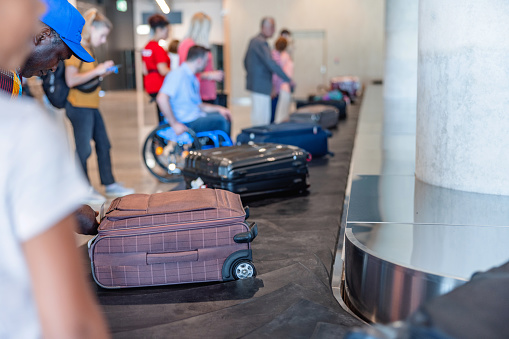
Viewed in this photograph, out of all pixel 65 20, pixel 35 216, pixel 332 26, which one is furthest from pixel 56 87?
pixel 332 26

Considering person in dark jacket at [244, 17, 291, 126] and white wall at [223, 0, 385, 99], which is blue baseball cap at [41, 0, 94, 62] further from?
white wall at [223, 0, 385, 99]

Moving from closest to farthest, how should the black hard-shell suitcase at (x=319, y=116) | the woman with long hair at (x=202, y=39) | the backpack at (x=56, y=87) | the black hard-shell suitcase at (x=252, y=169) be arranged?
1. the black hard-shell suitcase at (x=252, y=169)
2. the backpack at (x=56, y=87)
3. the black hard-shell suitcase at (x=319, y=116)
4. the woman with long hair at (x=202, y=39)

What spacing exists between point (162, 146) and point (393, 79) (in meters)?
6.66

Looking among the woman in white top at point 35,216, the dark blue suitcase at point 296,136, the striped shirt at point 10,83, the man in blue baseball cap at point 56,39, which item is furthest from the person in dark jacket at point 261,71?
the woman in white top at point 35,216

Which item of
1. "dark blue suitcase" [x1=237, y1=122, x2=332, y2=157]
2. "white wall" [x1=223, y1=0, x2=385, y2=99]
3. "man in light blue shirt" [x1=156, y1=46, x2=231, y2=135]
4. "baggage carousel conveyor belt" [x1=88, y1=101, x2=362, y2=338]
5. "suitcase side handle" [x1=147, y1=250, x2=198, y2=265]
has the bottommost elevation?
"baggage carousel conveyor belt" [x1=88, y1=101, x2=362, y2=338]

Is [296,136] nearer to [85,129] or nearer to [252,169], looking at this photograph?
[252,169]

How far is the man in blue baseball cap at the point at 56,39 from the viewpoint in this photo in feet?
6.23

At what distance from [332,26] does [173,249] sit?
1928 cm

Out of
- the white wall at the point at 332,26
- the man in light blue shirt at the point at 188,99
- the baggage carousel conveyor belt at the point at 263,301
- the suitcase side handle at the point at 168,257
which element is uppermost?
the white wall at the point at 332,26

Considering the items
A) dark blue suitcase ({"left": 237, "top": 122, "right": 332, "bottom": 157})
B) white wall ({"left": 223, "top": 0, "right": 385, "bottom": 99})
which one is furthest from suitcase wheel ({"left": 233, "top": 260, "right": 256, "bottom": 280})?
white wall ({"left": 223, "top": 0, "right": 385, "bottom": 99})

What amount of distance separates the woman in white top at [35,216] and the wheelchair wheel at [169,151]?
450 centimetres

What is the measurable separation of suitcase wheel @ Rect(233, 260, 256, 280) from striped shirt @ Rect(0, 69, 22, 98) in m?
0.90

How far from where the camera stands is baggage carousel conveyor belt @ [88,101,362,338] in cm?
166

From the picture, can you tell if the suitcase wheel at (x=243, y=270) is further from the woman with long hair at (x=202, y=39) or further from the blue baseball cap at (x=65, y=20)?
the woman with long hair at (x=202, y=39)
